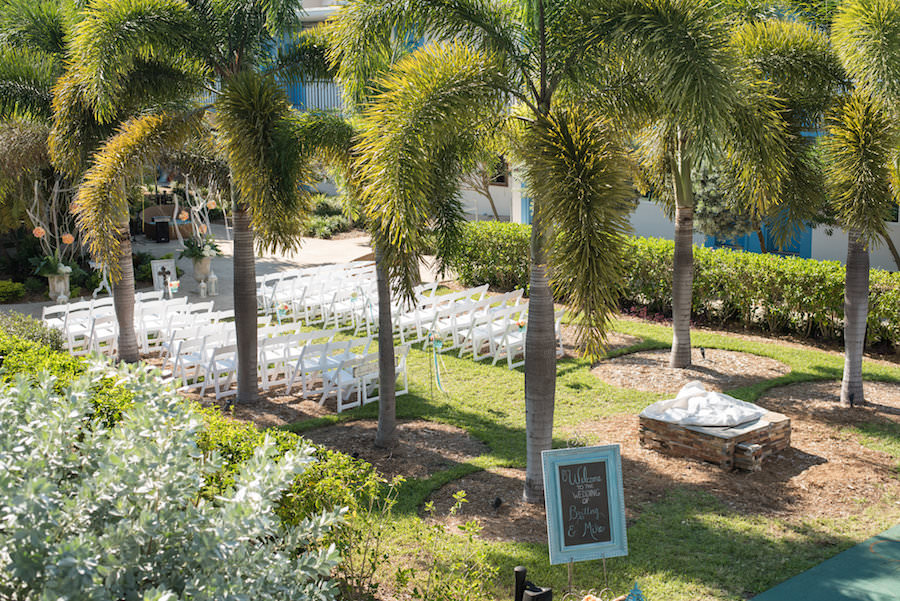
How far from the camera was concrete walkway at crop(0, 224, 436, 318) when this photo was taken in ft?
61.9

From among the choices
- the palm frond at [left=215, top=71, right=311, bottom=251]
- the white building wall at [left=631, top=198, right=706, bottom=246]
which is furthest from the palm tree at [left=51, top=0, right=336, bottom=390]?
the white building wall at [left=631, top=198, right=706, bottom=246]

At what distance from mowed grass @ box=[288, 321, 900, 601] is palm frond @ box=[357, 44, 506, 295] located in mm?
2299

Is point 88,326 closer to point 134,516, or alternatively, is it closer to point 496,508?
point 496,508

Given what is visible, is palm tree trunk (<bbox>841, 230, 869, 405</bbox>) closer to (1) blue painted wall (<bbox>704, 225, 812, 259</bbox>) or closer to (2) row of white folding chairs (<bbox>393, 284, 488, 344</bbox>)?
(2) row of white folding chairs (<bbox>393, 284, 488, 344</bbox>)

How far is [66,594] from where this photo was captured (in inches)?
128

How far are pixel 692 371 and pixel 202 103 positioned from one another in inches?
323

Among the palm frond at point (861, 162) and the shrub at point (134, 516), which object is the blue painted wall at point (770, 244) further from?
the shrub at point (134, 516)

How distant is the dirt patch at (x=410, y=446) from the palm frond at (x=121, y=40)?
186 inches

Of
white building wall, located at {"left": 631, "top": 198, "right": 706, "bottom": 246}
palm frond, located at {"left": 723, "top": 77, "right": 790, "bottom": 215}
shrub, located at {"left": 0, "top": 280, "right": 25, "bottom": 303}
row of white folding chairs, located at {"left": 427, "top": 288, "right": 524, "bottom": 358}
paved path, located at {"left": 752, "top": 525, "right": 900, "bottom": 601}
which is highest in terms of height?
palm frond, located at {"left": 723, "top": 77, "right": 790, "bottom": 215}

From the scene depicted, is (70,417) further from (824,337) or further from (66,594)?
(824,337)

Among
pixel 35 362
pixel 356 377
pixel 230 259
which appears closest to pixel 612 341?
pixel 356 377

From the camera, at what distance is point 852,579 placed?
696 centimetres

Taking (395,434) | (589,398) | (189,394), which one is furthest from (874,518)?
(189,394)

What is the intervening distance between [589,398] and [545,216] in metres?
5.35
